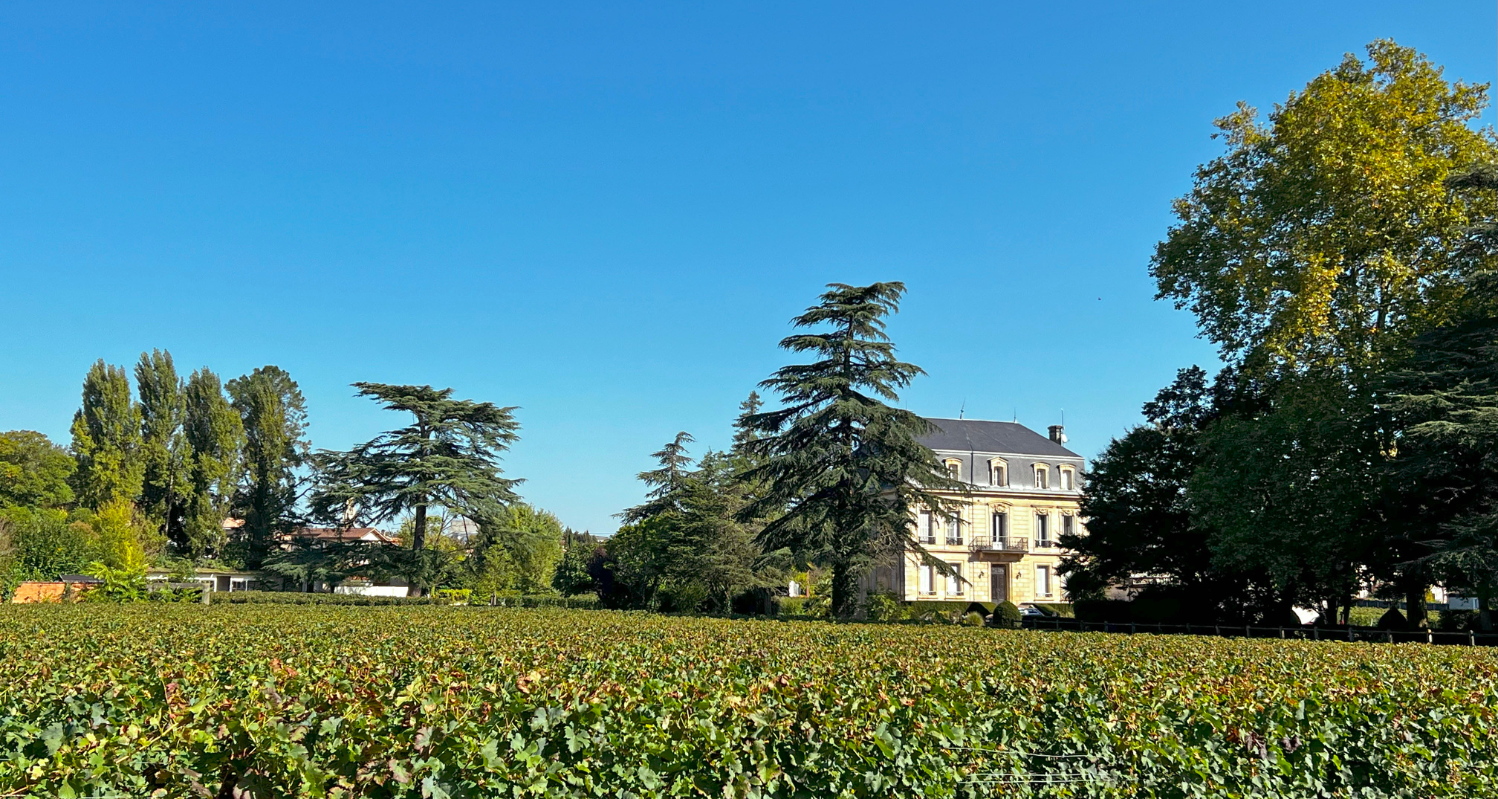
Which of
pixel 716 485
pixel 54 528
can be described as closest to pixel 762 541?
pixel 716 485

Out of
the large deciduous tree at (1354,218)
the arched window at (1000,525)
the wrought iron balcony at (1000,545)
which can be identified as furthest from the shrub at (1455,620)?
the arched window at (1000,525)

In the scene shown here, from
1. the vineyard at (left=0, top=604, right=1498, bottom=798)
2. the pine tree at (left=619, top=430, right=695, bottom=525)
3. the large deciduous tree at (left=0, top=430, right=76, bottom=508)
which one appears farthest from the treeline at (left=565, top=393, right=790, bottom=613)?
the large deciduous tree at (left=0, top=430, right=76, bottom=508)

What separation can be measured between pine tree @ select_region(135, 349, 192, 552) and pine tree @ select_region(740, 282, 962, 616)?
39056 mm

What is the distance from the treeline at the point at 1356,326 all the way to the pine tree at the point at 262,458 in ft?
153

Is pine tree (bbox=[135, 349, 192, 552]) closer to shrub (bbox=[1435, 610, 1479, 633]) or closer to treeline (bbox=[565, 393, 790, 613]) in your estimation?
treeline (bbox=[565, 393, 790, 613])

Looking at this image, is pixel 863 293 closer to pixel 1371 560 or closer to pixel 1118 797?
pixel 1371 560

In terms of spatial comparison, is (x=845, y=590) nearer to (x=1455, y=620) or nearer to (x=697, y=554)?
(x=697, y=554)

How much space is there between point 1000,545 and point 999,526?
3.82 ft

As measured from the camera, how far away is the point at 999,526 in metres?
53.7

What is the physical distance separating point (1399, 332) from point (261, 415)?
182ft

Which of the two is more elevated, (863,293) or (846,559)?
(863,293)

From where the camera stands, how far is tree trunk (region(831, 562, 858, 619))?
94.5 ft

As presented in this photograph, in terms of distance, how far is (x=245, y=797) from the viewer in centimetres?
393

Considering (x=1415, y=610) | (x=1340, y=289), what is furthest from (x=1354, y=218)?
(x=1415, y=610)
